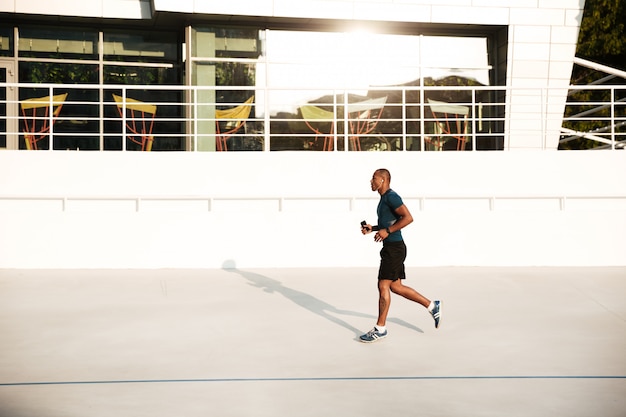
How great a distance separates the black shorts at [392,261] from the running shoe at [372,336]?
551mm

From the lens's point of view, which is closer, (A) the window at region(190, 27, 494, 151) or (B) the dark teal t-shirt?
(B) the dark teal t-shirt

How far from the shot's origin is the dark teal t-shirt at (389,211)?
27.9 ft

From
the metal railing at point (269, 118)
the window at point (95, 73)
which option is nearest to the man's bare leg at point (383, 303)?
the metal railing at point (269, 118)

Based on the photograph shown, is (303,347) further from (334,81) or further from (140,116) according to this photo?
(140,116)

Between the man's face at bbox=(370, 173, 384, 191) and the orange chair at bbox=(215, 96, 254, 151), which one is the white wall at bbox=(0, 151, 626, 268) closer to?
the orange chair at bbox=(215, 96, 254, 151)

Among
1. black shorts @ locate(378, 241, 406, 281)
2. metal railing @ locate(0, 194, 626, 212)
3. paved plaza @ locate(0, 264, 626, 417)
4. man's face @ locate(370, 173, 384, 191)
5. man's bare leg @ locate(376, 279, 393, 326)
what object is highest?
man's face @ locate(370, 173, 384, 191)

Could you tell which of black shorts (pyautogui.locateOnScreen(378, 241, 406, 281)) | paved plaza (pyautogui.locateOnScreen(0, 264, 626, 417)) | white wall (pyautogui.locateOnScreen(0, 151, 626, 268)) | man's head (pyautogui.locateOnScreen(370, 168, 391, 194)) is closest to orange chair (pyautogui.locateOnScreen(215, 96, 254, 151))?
white wall (pyautogui.locateOnScreen(0, 151, 626, 268))

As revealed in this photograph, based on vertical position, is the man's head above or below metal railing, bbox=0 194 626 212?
above

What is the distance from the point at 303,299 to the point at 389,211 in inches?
118

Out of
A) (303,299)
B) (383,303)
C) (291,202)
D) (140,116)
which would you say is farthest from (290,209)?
(383,303)

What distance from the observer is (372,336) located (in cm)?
844

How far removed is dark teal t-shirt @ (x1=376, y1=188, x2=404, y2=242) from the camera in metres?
8.51

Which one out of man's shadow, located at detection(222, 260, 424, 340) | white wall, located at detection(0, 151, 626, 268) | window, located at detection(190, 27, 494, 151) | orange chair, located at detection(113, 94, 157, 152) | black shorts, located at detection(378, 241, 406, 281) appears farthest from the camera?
orange chair, located at detection(113, 94, 157, 152)

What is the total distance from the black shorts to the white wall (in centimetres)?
565
